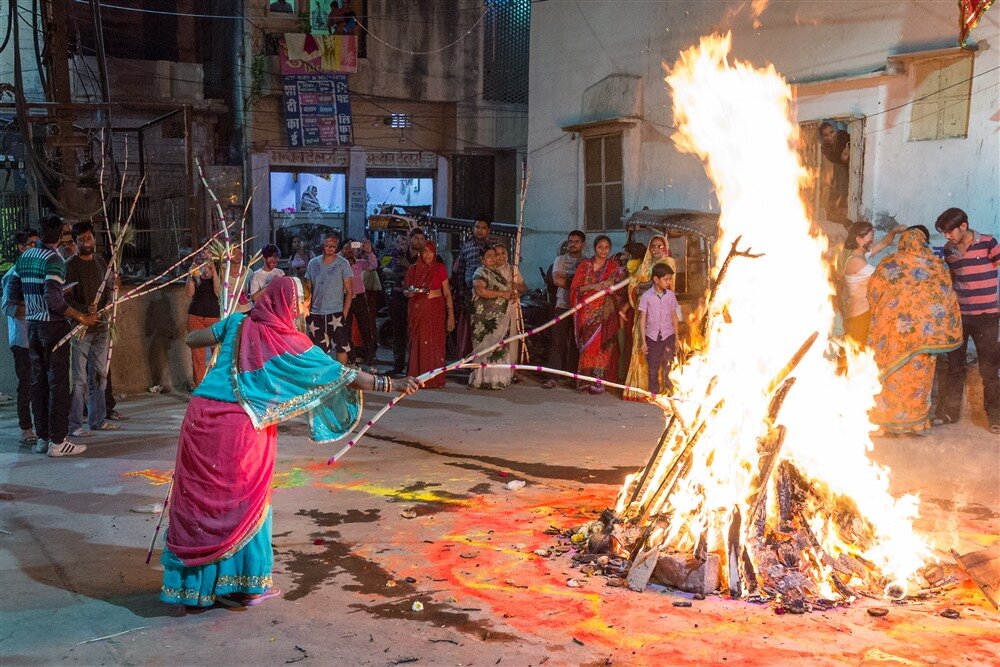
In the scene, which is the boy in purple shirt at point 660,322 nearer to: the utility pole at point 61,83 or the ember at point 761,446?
the ember at point 761,446

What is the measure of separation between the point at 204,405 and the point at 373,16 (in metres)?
23.8

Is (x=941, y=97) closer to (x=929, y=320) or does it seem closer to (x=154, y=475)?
(x=929, y=320)

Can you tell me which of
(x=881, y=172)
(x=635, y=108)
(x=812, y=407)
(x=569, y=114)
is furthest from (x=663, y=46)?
(x=812, y=407)

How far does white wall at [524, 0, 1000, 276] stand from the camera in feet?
36.3

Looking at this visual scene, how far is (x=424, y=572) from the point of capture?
561 centimetres

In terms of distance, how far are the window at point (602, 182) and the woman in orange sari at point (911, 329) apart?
7329mm

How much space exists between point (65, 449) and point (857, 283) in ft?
24.9

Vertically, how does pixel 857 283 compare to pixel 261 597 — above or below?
above

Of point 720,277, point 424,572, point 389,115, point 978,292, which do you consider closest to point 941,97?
point 978,292

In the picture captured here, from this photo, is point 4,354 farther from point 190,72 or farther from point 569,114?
point 190,72

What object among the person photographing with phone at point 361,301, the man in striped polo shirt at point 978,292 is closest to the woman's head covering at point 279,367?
the man in striped polo shirt at point 978,292

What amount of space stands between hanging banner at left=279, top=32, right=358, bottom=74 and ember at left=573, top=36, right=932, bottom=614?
67.1 feet

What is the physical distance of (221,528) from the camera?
16.5 feet

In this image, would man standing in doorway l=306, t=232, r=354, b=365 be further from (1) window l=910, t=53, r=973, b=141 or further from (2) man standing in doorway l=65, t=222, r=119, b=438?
(1) window l=910, t=53, r=973, b=141
